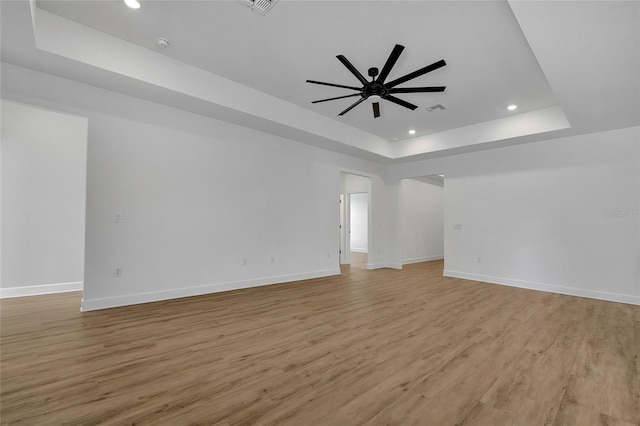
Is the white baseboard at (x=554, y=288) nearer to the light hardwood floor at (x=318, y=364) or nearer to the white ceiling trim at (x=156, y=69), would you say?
the light hardwood floor at (x=318, y=364)

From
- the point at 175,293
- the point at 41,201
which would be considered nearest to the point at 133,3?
the point at 175,293

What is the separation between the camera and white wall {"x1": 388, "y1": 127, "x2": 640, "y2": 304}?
459 cm

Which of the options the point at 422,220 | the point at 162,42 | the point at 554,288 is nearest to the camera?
the point at 162,42

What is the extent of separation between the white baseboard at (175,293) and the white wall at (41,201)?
1.80m

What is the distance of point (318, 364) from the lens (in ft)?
7.52

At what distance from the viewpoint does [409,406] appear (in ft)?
5.81

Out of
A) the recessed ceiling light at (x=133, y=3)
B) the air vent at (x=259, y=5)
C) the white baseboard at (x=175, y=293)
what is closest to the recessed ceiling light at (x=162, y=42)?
the recessed ceiling light at (x=133, y=3)

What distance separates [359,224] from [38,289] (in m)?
10.6

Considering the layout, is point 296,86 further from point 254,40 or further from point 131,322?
point 131,322

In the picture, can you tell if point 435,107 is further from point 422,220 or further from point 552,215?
point 422,220

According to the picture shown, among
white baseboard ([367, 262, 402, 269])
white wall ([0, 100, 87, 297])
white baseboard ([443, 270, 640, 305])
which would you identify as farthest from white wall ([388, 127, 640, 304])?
white wall ([0, 100, 87, 297])

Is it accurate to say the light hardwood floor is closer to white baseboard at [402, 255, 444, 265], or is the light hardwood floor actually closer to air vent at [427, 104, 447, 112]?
air vent at [427, 104, 447, 112]

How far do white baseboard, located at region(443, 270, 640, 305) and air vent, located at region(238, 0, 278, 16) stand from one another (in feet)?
20.5

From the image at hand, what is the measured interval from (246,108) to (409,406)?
168 inches
